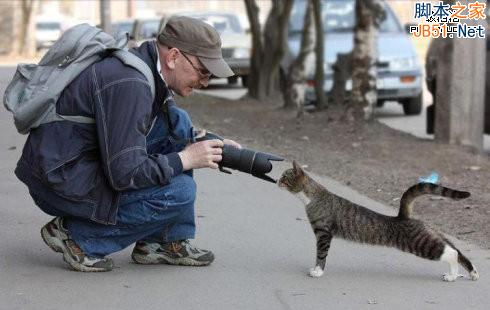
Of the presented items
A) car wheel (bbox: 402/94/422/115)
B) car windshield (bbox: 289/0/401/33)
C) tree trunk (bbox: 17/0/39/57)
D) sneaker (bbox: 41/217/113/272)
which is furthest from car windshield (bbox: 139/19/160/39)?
sneaker (bbox: 41/217/113/272)

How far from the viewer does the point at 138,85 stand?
5.02m

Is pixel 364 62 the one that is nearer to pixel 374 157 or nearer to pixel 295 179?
pixel 374 157

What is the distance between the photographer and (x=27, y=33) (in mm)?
35906

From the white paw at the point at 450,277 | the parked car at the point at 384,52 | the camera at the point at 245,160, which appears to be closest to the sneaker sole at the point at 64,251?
the camera at the point at 245,160

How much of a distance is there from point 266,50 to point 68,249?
36.4 ft

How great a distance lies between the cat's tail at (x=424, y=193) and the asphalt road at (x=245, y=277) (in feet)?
1.34

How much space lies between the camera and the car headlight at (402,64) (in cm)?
1558

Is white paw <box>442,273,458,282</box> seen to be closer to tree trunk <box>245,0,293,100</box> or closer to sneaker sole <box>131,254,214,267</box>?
sneaker sole <box>131,254,214,267</box>

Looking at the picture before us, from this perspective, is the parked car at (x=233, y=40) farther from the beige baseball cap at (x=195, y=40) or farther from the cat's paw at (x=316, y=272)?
the beige baseball cap at (x=195, y=40)

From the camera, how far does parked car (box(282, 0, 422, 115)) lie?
51.0 feet

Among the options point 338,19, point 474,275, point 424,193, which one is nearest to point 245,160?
point 424,193

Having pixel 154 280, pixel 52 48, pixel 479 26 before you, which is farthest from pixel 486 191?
pixel 52 48

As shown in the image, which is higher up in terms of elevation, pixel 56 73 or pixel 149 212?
pixel 56 73

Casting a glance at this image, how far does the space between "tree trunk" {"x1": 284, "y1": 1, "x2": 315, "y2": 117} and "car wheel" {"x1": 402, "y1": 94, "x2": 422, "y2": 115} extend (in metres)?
2.44
